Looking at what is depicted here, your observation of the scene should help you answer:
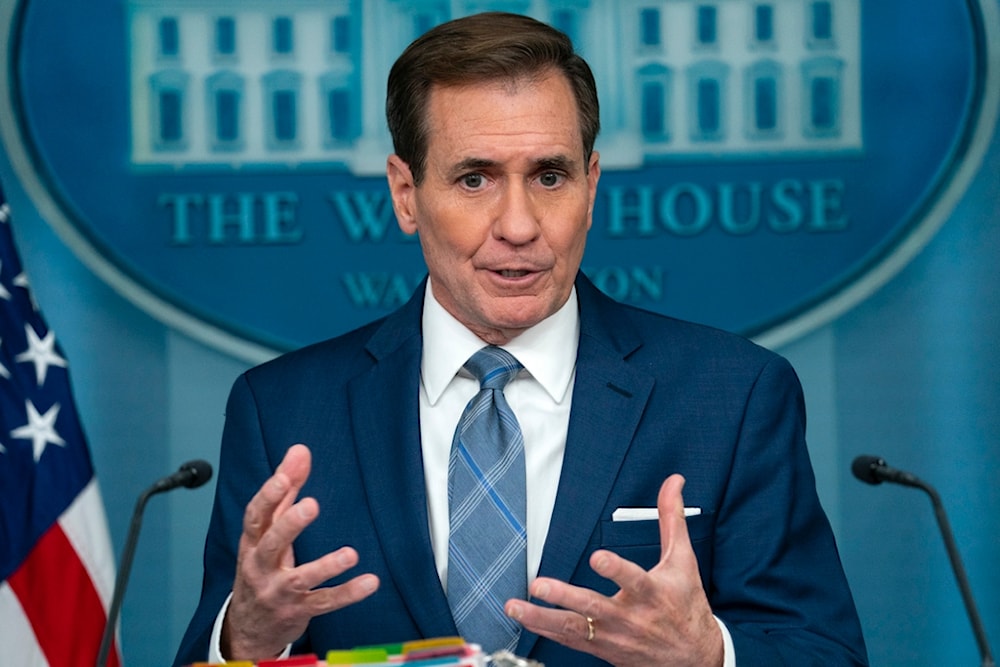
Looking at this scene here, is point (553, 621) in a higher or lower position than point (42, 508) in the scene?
higher

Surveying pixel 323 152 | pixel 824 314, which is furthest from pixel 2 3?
pixel 824 314

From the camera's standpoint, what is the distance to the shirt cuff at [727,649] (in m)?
1.86

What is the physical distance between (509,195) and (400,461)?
1.54 feet

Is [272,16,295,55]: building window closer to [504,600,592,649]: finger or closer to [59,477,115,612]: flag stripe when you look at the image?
[59,477,115,612]: flag stripe

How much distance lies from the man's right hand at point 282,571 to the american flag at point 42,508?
1.36 metres

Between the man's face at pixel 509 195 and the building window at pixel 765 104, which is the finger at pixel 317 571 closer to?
the man's face at pixel 509 195

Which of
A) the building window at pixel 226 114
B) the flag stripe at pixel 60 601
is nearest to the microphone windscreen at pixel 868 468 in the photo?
the flag stripe at pixel 60 601

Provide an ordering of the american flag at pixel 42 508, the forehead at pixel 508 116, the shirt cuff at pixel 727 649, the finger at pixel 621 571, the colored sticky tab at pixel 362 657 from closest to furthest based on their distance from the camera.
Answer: the colored sticky tab at pixel 362 657 < the finger at pixel 621 571 < the shirt cuff at pixel 727 649 < the forehead at pixel 508 116 < the american flag at pixel 42 508

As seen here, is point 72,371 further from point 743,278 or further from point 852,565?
point 852,565

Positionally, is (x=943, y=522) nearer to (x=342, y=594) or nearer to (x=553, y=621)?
(x=553, y=621)

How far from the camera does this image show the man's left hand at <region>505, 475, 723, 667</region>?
1.64 m

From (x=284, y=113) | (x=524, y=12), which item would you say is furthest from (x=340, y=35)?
(x=524, y=12)

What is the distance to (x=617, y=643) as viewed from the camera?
1708 mm

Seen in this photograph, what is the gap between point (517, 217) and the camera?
84.5 inches
